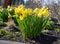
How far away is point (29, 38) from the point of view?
9.65 meters

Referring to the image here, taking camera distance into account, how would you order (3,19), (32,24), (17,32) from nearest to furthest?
(32,24)
(17,32)
(3,19)

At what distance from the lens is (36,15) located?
9898 mm

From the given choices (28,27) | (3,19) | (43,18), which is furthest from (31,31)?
(3,19)

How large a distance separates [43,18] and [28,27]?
81 centimetres

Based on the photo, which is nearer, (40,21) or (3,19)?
(40,21)

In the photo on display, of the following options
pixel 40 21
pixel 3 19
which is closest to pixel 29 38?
pixel 40 21

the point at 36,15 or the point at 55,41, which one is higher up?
the point at 36,15

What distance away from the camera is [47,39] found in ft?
33.1

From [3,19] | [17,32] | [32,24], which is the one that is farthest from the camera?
[3,19]

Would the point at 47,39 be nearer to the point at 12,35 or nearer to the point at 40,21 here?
the point at 40,21

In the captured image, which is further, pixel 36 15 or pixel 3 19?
pixel 3 19

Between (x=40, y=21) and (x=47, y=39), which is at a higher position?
(x=40, y=21)

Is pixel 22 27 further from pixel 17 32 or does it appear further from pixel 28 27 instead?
pixel 17 32

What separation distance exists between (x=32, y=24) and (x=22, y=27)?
1.46ft
